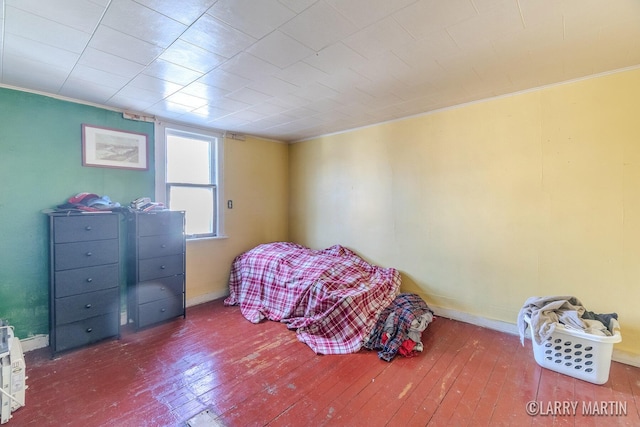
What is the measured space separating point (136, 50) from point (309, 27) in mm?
1144

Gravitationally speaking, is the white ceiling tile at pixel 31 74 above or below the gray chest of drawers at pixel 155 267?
above

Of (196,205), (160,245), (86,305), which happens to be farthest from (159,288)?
(196,205)

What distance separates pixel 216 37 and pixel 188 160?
88.8 inches

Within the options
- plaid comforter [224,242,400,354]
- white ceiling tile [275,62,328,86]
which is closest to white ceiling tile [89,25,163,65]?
white ceiling tile [275,62,328,86]

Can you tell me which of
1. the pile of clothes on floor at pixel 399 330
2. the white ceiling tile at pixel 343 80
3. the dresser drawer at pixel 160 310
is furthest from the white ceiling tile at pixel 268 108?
the pile of clothes on floor at pixel 399 330

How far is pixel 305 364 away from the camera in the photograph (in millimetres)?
2242

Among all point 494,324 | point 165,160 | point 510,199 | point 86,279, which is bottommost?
point 494,324

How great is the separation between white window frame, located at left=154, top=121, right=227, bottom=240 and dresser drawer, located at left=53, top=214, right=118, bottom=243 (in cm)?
73

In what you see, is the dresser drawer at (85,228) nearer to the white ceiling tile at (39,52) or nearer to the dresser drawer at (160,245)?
the dresser drawer at (160,245)

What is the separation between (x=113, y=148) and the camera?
2.92m

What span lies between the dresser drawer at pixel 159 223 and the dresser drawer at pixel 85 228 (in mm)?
241

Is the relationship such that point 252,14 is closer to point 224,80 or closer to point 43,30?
point 224,80

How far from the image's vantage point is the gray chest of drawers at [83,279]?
A: 7.59 ft

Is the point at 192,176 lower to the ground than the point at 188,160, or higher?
lower
